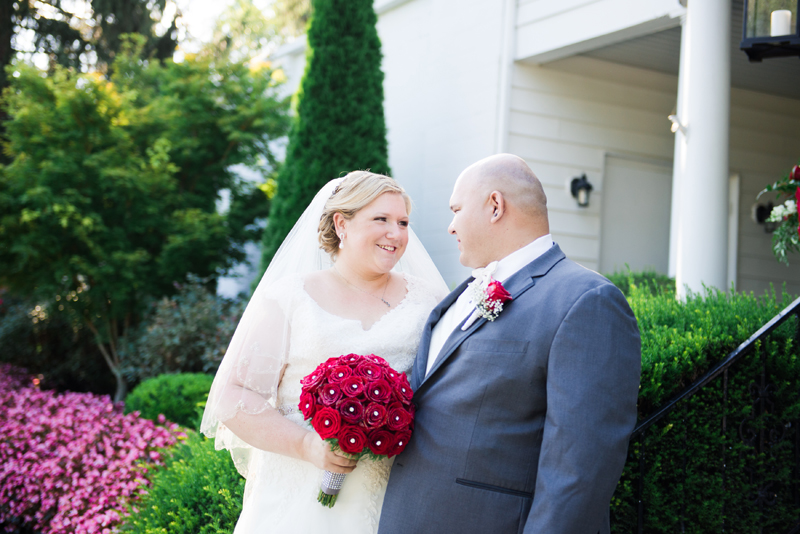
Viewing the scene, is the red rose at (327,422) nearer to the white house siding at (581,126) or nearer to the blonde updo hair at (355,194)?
the blonde updo hair at (355,194)

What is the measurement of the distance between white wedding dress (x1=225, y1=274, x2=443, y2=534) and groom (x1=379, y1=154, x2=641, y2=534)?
0.33 m

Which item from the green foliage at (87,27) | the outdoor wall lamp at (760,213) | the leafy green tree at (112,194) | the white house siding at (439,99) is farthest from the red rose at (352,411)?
the green foliage at (87,27)

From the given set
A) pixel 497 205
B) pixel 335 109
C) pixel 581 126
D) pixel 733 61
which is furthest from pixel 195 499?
pixel 733 61

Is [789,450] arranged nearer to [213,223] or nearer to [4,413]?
[4,413]

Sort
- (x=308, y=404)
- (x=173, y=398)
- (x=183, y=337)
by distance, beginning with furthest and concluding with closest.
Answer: (x=183, y=337), (x=173, y=398), (x=308, y=404)

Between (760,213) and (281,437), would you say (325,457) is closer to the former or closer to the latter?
(281,437)

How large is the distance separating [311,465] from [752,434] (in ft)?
8.45

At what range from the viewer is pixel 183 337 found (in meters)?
8.97

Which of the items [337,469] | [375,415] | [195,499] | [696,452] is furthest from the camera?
[195,499]

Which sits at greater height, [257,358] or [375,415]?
[257,358]

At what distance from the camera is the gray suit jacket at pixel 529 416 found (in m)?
1.97

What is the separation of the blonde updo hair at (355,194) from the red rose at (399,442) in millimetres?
1137

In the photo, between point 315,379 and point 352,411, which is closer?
point 352,411

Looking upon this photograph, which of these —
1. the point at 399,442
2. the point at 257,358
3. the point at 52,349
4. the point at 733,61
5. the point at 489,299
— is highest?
the point at 733,61
